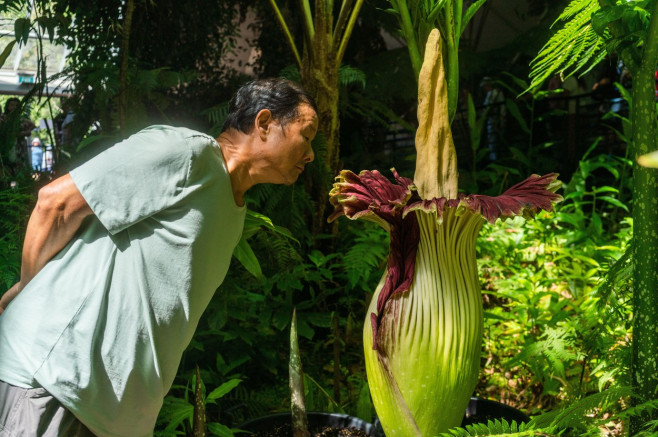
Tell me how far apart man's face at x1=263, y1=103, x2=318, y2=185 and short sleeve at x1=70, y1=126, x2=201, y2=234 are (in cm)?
15

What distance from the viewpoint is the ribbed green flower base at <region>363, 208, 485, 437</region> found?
125 cm

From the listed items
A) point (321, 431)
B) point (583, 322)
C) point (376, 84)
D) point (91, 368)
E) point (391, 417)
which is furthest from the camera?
point (376, 84)

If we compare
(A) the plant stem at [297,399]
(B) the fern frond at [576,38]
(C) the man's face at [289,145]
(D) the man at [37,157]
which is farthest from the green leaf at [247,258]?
(D) the man at [37,157]

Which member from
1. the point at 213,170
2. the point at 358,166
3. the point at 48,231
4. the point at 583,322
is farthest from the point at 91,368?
the point at 358,166

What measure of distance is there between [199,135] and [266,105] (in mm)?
136

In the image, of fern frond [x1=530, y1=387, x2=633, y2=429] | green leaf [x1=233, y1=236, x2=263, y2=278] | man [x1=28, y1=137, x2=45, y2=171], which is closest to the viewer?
fern frond [x1=530, y1=387, x2=633, y2=429]

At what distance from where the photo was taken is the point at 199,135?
0.98m

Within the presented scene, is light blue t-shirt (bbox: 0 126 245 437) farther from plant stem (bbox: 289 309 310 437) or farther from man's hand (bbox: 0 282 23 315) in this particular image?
plant stem (bbox: 289 309 310 437)

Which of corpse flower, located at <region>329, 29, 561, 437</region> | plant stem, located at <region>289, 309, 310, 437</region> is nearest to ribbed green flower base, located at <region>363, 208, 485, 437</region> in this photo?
corpse flower, located at <region>329, 29, 561, 437</region>

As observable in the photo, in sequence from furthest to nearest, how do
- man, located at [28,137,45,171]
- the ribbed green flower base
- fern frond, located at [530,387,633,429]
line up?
1. man, located at [28,137,45,171]
2. the ribbed green flower base
3. fern frond, located at [530,387,633,429]

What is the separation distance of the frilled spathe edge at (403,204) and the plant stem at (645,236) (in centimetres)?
15

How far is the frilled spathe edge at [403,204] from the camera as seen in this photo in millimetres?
1178

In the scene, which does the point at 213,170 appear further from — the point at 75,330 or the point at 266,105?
the point at 75,330

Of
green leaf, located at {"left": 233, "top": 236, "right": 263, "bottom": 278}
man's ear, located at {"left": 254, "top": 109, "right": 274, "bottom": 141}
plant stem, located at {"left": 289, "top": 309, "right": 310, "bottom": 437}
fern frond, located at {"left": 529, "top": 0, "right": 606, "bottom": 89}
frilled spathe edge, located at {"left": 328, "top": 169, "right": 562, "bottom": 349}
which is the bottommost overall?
plant stem, located at {"left": 289, "top": 309, "right": 310, "bottom": 437}
